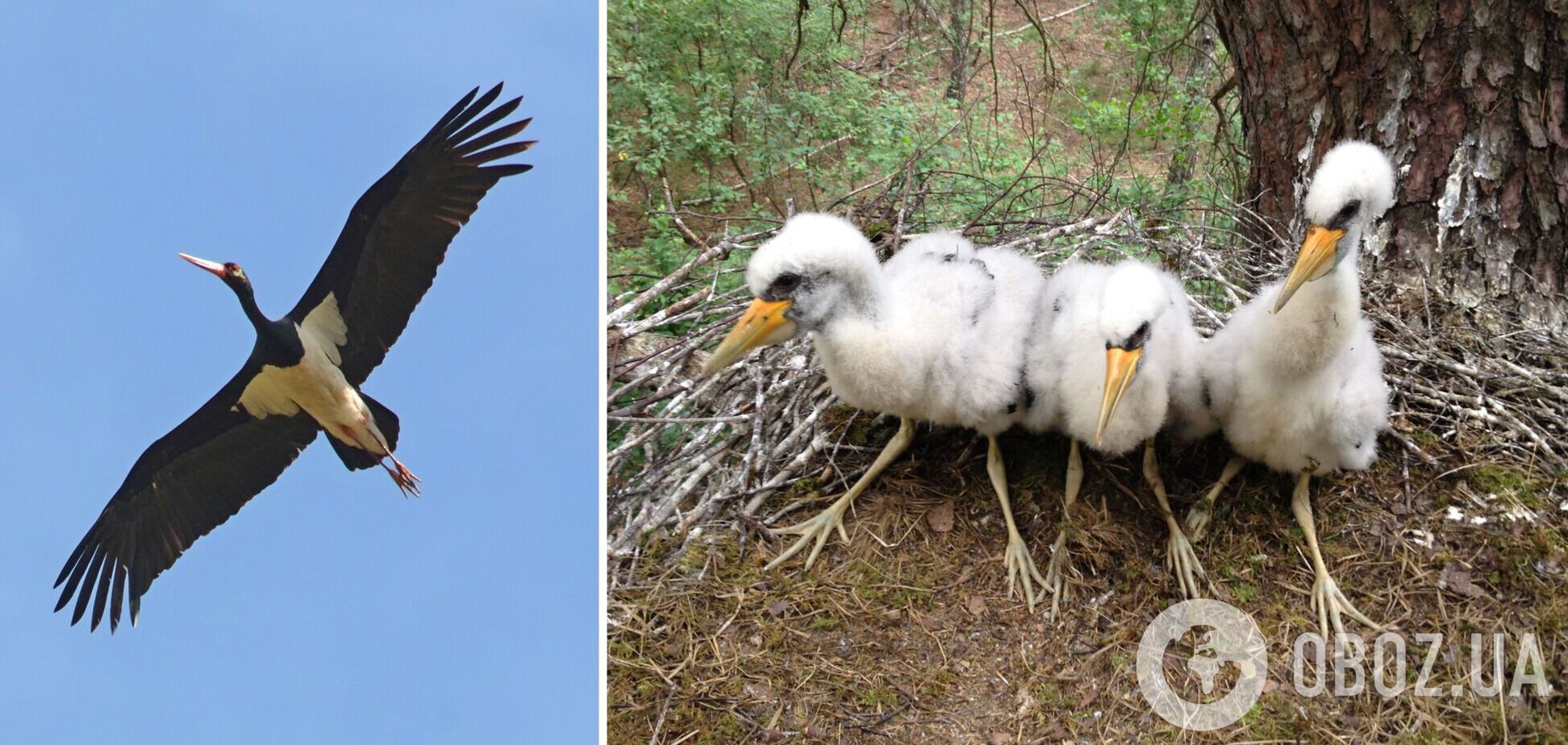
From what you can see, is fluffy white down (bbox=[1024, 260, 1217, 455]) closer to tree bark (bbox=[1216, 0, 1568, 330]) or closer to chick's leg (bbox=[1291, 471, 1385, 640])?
chick's leg (bbox=[1291, 471, 1385, 640])

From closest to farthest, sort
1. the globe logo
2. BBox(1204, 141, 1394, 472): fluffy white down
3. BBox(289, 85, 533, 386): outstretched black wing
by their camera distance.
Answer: the globe logo → BBox(1204, 141, 1394, 472): fluffy white down → BBox(289, 85, 533, 386): outstretched black wing

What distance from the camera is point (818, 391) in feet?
7.84

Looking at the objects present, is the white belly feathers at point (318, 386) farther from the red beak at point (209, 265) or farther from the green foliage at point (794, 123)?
the green foliage at point (794, 123)

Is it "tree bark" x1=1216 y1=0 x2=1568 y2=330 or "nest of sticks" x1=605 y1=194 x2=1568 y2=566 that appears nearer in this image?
"nest of sticks" x1=605 y1=194 x2=1568 y2=566

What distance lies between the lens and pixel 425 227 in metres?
2.25

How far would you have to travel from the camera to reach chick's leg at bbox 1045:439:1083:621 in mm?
1908

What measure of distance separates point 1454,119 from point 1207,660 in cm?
145

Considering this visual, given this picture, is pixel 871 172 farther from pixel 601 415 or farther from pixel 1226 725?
pixel 1226 725

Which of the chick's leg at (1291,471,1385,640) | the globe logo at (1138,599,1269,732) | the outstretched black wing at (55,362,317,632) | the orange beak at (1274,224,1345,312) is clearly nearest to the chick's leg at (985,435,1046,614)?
the globe logo at (1138,599,1269,732)

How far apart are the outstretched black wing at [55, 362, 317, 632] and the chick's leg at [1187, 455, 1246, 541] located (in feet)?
5.85

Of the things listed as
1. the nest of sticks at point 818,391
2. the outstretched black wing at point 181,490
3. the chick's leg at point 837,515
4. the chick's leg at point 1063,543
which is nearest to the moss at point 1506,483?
the nest of sticks at point 818,391

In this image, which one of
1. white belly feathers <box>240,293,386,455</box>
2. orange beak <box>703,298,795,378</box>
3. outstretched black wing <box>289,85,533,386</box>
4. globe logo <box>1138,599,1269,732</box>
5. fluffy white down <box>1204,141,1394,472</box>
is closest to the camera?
globe logo <box>1138,599,1269,732</box>

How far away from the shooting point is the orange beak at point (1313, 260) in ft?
5.70

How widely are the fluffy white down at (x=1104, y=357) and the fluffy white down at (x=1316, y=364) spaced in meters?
0.06
